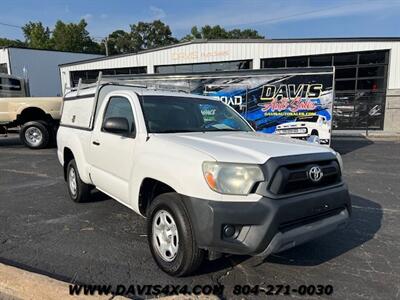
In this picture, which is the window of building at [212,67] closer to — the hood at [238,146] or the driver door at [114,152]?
the driver door at [114,152]

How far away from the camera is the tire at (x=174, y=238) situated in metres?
3.11

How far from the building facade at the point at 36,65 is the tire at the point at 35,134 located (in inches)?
748

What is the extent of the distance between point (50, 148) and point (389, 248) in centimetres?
1163

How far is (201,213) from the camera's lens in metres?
2.98

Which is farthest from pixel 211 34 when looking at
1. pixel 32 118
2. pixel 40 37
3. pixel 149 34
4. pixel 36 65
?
pixel 32 118

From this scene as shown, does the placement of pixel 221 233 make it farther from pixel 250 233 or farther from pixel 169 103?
pixel 169 103

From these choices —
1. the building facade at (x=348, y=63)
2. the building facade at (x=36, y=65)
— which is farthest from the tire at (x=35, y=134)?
the building facade at (x=36, y=65)

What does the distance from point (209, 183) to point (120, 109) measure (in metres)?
2.03

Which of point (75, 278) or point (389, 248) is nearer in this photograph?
point (75, 278)

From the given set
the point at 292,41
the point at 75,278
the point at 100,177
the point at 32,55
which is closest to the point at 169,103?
the point at 100,177

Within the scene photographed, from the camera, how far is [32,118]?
1295 centimetres

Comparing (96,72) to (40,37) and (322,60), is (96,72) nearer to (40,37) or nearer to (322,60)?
(322,60)

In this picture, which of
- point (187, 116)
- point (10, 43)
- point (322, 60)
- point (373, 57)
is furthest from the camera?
point (10, 43)

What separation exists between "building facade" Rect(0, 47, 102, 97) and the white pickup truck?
1135 inches
